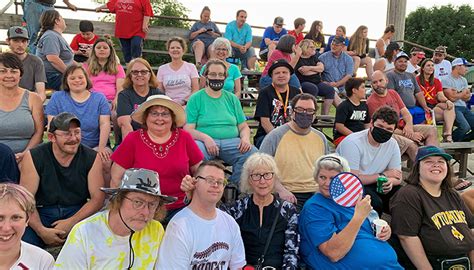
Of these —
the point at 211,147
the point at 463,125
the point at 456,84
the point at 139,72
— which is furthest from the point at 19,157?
the point at 456,84

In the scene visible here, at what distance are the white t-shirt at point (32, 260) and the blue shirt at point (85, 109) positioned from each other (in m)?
2.20

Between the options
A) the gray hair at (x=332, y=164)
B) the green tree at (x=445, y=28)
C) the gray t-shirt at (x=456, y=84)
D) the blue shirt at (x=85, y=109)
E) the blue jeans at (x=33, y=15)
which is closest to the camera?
the gray hair at (x=332, y=164)

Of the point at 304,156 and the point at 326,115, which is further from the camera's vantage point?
the point at 326,115

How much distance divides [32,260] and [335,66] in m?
6.84

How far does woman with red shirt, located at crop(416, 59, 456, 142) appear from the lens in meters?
7.96

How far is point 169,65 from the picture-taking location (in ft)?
20.8

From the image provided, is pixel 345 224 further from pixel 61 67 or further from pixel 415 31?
pixel 415 31

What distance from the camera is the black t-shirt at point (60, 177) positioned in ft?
11.5

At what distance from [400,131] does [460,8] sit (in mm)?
34243

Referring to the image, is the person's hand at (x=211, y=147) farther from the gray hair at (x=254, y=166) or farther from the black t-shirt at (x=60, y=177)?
the black t-shirt at (x=60, y=177)

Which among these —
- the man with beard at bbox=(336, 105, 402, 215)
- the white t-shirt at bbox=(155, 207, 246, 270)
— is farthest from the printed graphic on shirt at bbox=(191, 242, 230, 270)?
the man with beard at bbox=(336, 105, 402, 215)

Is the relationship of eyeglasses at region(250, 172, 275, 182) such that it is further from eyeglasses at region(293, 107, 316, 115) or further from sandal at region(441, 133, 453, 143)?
sandal at region(441, 133, 453, 143)

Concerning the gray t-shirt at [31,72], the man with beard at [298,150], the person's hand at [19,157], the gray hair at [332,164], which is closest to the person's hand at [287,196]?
the man with beard at [298,150]

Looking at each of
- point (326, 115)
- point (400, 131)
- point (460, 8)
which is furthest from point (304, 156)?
point (460, 8)
